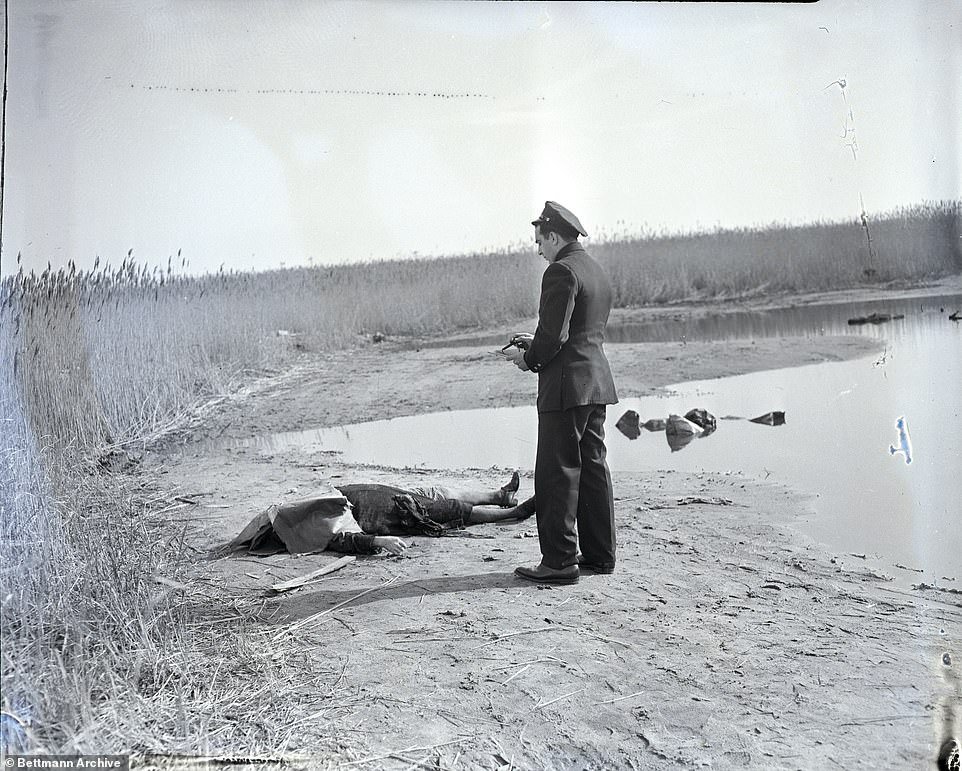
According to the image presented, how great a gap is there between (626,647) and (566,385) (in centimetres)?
108

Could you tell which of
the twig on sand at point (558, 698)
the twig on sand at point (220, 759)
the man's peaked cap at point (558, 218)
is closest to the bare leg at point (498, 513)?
the man's peaked cap at point (558, 218)

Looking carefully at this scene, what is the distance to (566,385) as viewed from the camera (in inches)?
142

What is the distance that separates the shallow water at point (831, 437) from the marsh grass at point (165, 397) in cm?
51

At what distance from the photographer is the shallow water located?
172 inches

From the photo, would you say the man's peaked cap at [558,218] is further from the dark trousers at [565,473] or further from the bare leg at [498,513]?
the bare leg at [498,513]

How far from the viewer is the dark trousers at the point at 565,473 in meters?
3.65

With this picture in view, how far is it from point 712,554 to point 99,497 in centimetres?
288

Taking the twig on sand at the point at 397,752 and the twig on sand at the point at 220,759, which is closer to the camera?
the twig on sand at the point at 220,759

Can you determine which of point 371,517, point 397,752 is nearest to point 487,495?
point 371,517

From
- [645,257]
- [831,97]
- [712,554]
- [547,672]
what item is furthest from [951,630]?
[645,257]

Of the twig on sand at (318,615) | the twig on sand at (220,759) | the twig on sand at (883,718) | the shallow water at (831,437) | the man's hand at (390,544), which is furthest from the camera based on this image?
the shallow water at (831,437)

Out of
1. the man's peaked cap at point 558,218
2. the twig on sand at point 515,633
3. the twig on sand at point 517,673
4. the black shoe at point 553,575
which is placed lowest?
the twig on sand at point 517,673

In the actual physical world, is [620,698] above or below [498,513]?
below

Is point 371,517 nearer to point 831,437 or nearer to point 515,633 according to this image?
point 515,633
